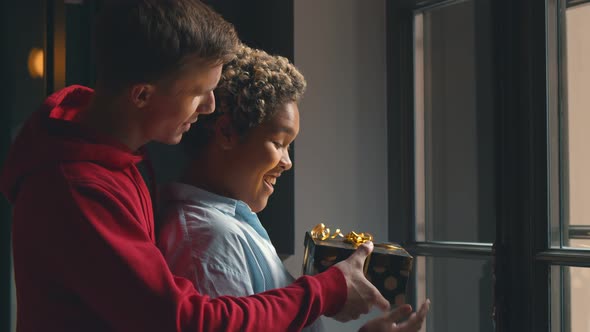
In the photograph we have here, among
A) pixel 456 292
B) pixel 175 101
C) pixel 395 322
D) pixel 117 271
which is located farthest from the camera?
pixel 456 292

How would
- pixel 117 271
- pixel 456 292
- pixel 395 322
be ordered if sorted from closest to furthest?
pixel 117 271, pixel 395 322, pixel 456 292

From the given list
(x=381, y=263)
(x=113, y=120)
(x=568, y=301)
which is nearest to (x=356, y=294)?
(x=381, y=263)

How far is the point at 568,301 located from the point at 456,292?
40 centimetres

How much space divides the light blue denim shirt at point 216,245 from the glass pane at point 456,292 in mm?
1051

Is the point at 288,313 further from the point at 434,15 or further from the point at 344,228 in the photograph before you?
the point at 434,15

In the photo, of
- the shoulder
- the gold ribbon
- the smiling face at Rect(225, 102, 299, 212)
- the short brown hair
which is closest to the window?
the gold ribbon

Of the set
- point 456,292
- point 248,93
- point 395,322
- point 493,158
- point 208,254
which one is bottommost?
point 456,292

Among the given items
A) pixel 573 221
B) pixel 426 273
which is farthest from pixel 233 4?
pixel 573 221

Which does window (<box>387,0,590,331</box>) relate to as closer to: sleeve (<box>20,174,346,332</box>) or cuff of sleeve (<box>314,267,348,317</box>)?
cuff of sleeve (<box>314,267,348,317</box>)

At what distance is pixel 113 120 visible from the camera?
3.13 ft

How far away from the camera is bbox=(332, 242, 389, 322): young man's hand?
3.23ft

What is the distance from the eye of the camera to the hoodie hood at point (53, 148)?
903mm

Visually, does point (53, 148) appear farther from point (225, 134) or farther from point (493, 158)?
point (493, 158)

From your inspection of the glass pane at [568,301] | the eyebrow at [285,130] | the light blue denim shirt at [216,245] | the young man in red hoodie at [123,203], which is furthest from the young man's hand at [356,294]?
the glass pane at [568,301]
